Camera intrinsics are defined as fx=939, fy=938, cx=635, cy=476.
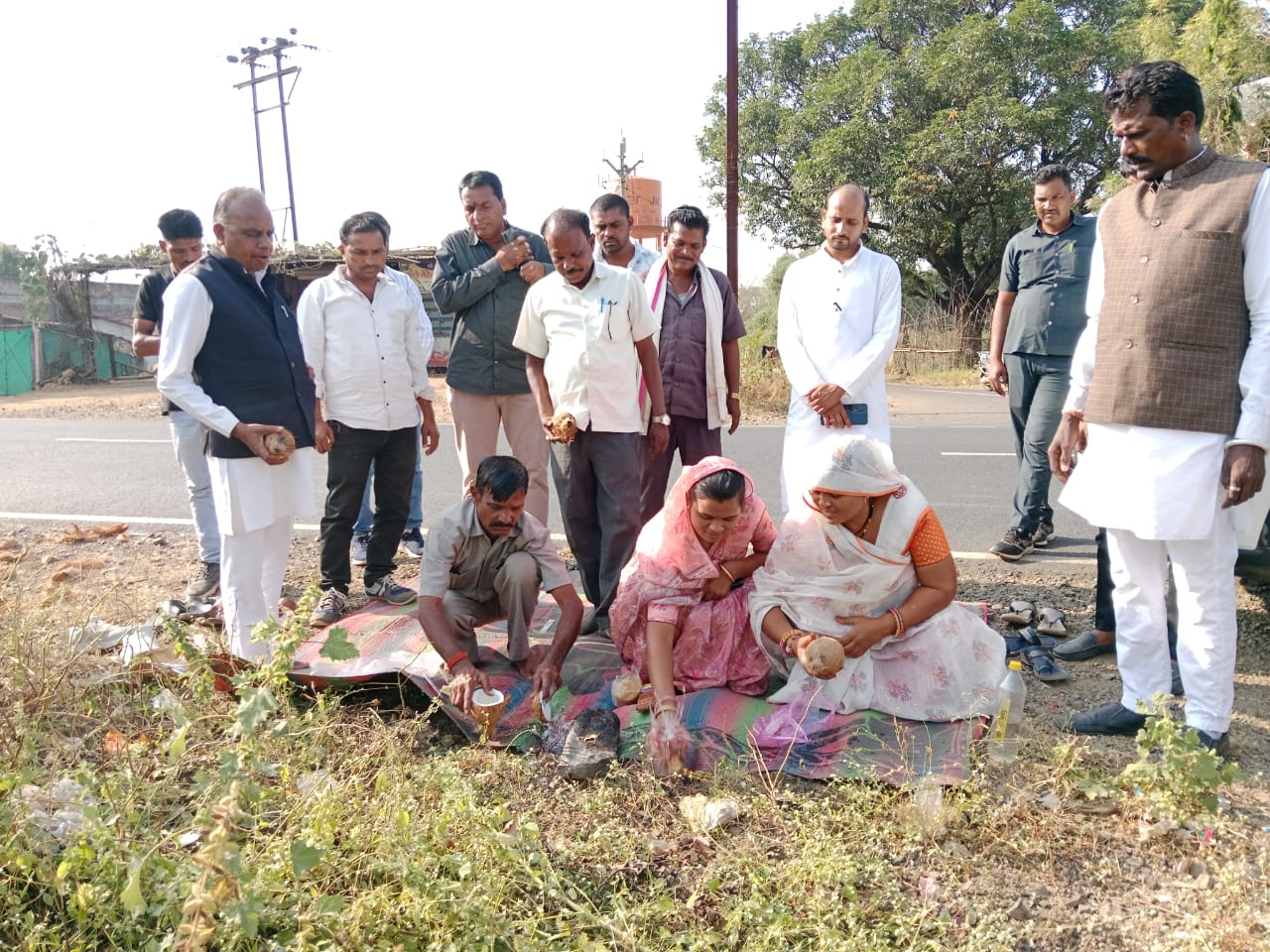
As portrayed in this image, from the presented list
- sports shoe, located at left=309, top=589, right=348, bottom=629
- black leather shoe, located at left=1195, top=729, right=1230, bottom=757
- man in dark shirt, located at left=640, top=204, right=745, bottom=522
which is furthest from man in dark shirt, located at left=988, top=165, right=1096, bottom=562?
sports shoe, located at left=309, top=589, right=348, bottom=629

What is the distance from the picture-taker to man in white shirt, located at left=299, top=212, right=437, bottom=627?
441cm

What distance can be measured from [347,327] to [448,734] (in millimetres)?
2087

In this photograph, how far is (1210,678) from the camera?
2.88m

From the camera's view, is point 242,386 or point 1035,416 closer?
point 242,386

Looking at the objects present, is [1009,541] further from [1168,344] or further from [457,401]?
[457,401]

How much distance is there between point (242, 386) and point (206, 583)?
1.53 meters

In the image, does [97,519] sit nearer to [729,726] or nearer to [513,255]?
[513,255]

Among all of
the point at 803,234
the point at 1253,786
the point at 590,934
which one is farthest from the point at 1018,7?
the point at 590,934

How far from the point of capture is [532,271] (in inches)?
181

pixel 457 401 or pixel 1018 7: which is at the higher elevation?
pixel 1018 7

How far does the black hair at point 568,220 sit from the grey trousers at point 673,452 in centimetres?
109

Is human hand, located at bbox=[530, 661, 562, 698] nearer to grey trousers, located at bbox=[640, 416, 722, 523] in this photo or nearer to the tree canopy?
grey trousers, located at bbox=[640, 416, 722, 523]

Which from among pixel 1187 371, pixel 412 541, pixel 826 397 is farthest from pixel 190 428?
pixel 1187 371

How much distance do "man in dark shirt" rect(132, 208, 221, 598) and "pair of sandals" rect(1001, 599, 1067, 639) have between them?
3782 millimetres
